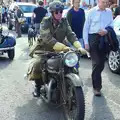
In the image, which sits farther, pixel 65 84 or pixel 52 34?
pixel 52 34

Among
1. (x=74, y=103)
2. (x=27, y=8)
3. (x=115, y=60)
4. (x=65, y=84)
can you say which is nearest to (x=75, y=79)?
(x=65, y=84)

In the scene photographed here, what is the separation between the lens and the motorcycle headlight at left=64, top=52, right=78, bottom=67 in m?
5.10

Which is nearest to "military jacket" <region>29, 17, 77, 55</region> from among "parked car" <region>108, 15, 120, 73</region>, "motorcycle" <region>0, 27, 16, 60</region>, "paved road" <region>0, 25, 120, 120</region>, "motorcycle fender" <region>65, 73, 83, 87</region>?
"motorcycle fender" <region>65, 73, 83, 87</region>

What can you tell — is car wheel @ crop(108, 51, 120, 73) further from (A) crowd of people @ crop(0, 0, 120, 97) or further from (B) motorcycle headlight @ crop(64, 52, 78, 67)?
(B) motorcycle headlight @ crop(64, 52, 78, 67)

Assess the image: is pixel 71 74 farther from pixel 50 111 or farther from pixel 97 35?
pixel 97 35

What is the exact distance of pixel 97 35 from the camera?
6770 millimetres

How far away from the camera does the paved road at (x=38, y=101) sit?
18.7ft

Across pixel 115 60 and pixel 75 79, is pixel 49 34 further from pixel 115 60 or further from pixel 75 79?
pixel 115 60

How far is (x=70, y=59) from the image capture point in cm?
513

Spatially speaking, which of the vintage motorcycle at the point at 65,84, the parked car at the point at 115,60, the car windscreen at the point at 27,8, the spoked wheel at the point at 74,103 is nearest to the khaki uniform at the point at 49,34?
the vintage motorcycle at the point at 65,84

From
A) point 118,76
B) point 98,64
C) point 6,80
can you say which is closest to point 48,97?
point 98,64

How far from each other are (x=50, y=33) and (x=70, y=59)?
31.1 inches

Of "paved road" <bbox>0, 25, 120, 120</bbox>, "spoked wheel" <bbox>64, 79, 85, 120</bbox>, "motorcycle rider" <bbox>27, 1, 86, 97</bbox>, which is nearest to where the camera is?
"spoked wheel" <bbox>64, 79, 85, 120</bbox>

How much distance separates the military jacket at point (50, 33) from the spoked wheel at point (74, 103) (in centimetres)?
87
